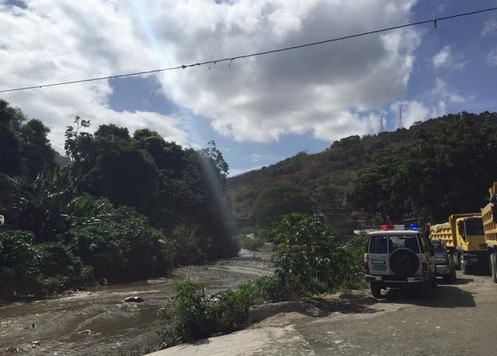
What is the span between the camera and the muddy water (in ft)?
42.4

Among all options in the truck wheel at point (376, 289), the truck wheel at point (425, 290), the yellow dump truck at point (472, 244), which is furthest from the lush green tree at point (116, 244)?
the truck wheel at point (425, 290)

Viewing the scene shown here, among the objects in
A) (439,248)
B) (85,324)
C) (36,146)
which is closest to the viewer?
(85,324)

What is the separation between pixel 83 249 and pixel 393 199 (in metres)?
26.7

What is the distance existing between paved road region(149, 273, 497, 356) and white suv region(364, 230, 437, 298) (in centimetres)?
60

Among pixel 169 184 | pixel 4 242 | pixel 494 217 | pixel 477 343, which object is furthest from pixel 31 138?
pixel 477 343

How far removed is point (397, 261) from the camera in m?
13.1

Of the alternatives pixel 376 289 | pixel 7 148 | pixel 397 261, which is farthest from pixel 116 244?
pixel 397 261

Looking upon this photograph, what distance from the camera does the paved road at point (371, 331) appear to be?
26.3 ft

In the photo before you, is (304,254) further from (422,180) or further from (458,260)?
(422,180)

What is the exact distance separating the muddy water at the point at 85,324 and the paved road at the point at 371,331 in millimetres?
2442

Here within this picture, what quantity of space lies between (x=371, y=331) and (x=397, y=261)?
14.2 feet

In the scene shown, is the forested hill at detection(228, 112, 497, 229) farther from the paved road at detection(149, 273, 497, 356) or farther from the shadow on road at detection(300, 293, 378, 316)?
the shadow on road at detection(300, 293, 378, 316)

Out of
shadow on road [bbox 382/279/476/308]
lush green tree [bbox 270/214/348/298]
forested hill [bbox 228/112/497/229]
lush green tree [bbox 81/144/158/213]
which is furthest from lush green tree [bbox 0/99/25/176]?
shadow on road [bbox 382/279/476/308]

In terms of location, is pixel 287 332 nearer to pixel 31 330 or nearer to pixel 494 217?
pixel 494 217
